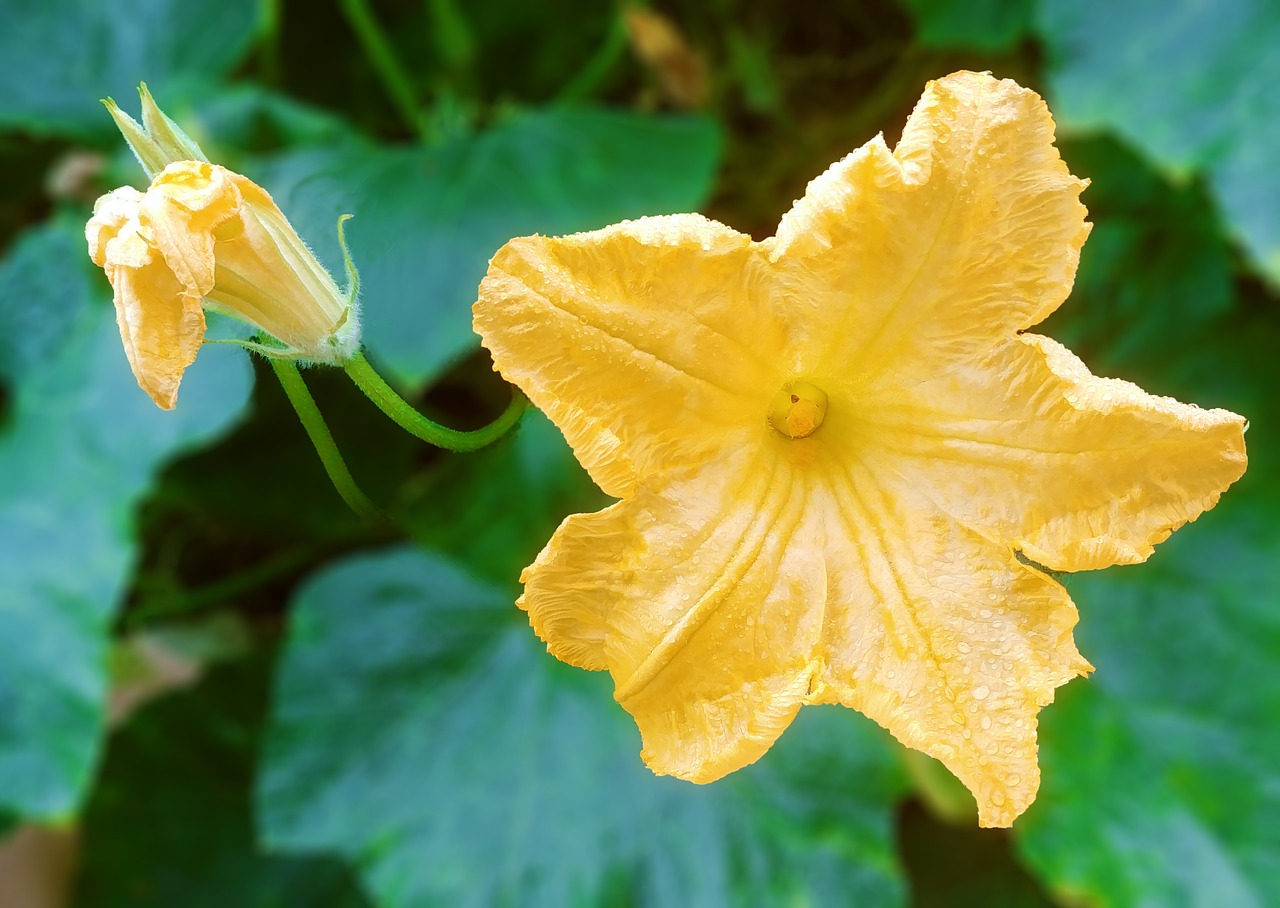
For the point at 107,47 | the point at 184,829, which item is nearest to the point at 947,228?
the point at 107,47

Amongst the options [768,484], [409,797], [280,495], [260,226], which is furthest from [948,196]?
[280,495]

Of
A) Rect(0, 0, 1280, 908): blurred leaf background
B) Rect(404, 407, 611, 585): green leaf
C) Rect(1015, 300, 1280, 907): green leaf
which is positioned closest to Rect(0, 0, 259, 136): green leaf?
Rect(0, 0, 1280, 908): blurred leaf background

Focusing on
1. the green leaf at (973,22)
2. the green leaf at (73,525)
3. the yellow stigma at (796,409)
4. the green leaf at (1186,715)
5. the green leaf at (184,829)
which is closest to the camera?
the yellow stigma at (796,409)

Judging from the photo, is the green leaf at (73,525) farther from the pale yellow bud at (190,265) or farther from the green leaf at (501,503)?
the pale yellow bud at (190,265)

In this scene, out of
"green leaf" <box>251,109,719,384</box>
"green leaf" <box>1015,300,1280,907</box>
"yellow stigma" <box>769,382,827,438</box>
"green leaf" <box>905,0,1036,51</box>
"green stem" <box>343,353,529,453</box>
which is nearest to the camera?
"green stem" <box>343,353,529,453</box>

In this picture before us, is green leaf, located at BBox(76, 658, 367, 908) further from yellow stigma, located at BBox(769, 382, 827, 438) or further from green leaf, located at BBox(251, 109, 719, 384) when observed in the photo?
yellow stigma, located at BBox(769, 382, 827, 438)

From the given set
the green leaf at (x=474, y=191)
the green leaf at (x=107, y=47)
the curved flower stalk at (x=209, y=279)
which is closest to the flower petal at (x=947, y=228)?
the curved flower stalk at (x=209, y=279)

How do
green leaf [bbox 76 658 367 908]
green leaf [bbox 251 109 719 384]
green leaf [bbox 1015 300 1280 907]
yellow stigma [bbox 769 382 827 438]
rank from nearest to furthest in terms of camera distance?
yellow stigma [bbox 769 382 827 438] < green leaf [bbox 251 109 719 384] < green leaf [bbox 1015 300 1280 907] < green leaf [bbox 76 658 367 908]
